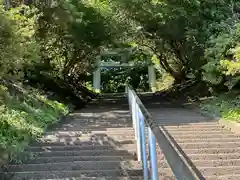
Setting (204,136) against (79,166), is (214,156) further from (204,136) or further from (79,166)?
(79,166)

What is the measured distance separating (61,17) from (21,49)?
467 centimetres

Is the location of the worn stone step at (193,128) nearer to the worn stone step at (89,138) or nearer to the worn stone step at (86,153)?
the worn stone step at (89,138)

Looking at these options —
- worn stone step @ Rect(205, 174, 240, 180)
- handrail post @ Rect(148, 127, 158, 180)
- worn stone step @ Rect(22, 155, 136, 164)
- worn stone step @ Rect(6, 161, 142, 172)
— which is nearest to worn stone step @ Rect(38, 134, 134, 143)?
worn stone step @ Rect(22, 155, 136, 164)

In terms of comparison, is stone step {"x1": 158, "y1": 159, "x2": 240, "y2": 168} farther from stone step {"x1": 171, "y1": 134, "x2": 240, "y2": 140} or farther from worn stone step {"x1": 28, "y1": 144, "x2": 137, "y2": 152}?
stone step {"x1": 171, "y1": 134, "x2": 240, "y2": 140}

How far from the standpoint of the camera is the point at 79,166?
4773 mm

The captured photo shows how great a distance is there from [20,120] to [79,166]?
2.64 m

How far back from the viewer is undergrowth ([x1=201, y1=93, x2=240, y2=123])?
8234mm

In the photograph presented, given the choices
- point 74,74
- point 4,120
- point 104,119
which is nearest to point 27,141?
point 4,120

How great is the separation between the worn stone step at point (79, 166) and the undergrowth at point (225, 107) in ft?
11.6

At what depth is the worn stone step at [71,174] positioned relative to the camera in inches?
173

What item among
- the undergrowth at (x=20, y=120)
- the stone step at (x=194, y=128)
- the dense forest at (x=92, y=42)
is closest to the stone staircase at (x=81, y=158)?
the undergrowth at (x=20, y=120)

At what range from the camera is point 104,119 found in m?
9.54

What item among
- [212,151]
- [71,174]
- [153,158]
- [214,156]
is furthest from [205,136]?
[153,158]

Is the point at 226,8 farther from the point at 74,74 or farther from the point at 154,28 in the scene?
the point at 74,74
